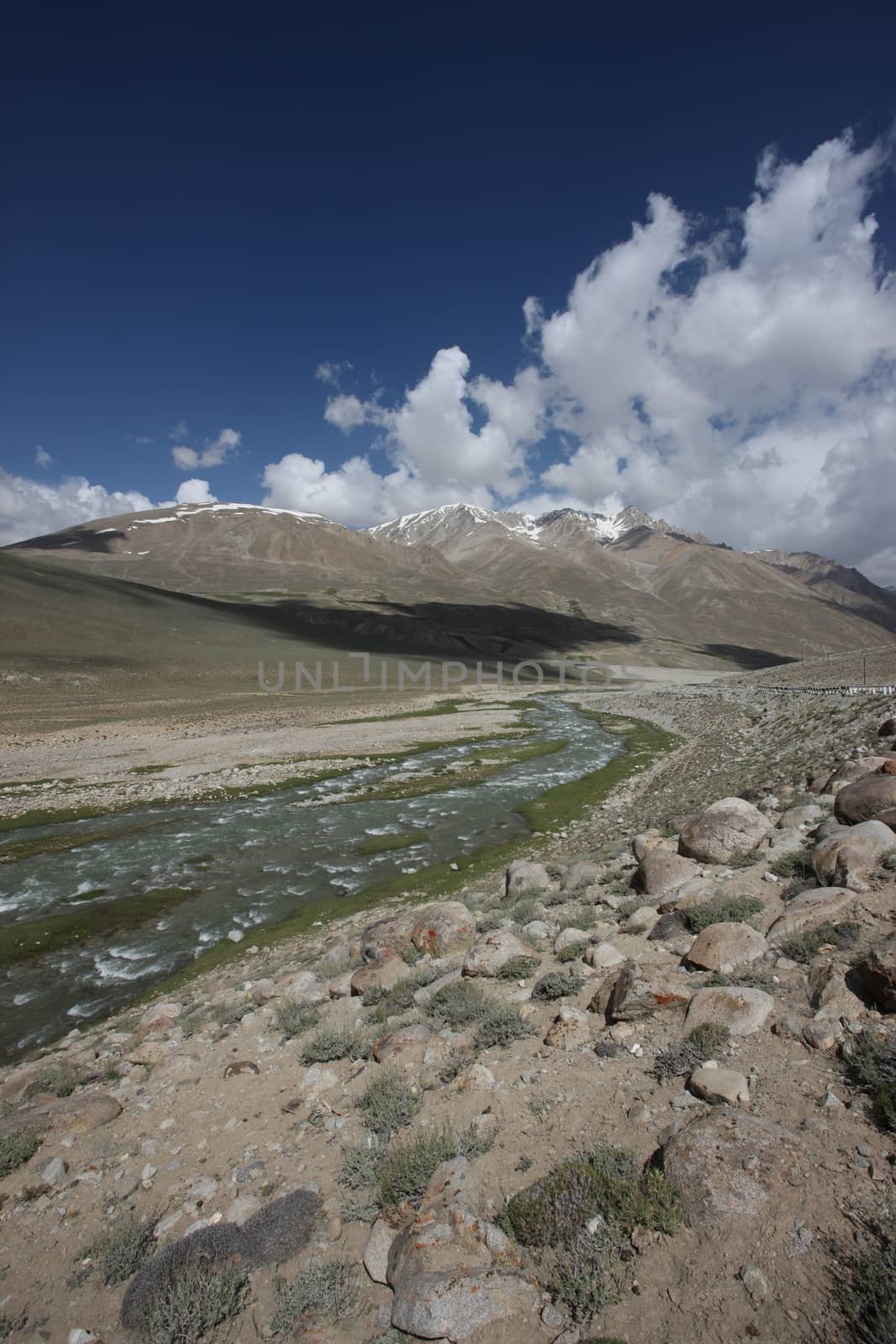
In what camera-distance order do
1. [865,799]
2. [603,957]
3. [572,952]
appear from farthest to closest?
1. [865,799]
2. [572,952]
3. [603,957]

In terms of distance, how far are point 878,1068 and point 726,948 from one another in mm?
2664

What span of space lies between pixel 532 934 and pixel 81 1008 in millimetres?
9513

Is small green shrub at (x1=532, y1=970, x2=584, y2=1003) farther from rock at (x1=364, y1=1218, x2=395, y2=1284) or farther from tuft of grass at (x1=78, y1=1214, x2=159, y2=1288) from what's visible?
tuft of grass at (x1=78, y1=1214, x2=159, y2=1288)

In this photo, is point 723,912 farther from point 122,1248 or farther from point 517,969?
point 122,1248

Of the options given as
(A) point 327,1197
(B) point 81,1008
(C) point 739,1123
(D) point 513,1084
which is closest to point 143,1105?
(A) point 327,1197

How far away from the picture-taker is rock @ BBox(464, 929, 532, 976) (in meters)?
9.60

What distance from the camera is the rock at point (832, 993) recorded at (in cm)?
647

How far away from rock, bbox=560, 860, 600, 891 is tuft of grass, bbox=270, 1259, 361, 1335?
9075mm

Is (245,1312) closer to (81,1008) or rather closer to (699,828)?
(81,1008)

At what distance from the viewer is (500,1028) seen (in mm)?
7914

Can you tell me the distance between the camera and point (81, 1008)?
12453 millimetres

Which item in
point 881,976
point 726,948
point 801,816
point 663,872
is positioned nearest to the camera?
point 881,976

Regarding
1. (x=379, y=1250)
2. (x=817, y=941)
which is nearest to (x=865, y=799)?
(x=817, y=941)

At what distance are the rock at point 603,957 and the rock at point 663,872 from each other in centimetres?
277
